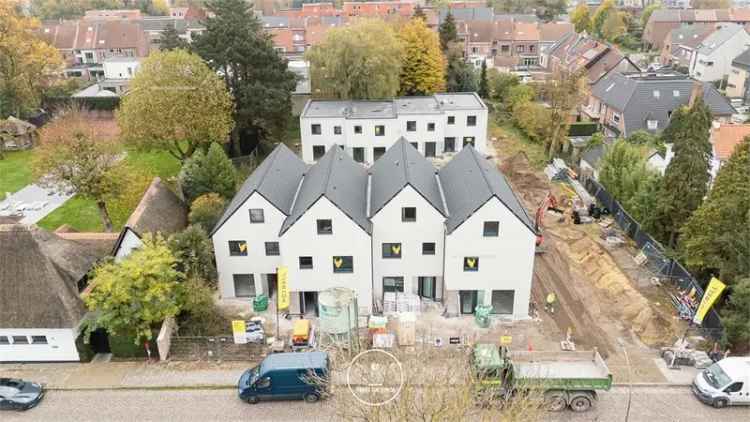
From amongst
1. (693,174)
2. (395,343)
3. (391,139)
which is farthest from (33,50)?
(693,174)

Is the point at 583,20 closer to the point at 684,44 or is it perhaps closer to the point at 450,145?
the point at 684,44

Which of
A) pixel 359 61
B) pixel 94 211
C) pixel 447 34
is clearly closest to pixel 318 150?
pixel 359 61

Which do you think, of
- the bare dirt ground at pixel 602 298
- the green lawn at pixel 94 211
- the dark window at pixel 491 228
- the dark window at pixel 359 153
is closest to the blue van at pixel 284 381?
the dark window at pixel 491 228

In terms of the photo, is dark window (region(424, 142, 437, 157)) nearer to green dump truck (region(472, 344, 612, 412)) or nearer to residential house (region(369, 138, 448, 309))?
residential house (region(369, 138, 448, 309))

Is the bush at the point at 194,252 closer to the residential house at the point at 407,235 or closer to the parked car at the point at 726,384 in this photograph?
the residential house at the point at 407,235

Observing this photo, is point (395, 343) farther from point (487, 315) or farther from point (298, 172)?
point (298, 172)

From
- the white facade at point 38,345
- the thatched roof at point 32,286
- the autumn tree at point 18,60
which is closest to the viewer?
the thatched roof at point 32,286
